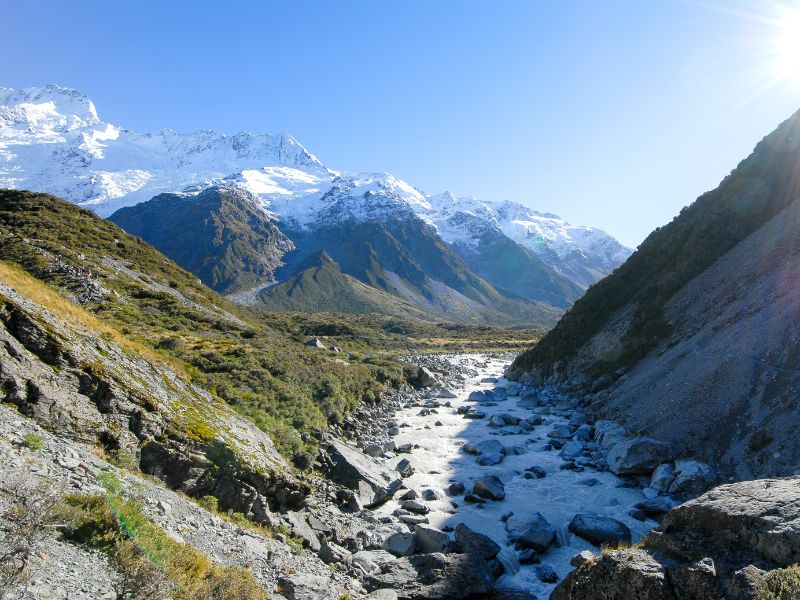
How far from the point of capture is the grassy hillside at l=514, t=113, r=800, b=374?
43.5m

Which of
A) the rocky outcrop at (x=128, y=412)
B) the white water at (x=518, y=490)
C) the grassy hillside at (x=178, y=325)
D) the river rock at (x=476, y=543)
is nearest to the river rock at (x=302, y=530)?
the rocky outcrop at (x=128, y=412)

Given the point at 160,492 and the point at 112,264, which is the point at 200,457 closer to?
the point at 160,492

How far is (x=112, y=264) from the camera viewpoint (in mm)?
54969

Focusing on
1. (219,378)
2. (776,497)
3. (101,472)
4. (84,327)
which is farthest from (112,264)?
(776,497)

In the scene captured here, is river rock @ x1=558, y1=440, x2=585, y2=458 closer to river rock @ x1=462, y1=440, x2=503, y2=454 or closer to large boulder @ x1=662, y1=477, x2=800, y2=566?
river rock @ x1=462, y1=440, x2=503, y2=454

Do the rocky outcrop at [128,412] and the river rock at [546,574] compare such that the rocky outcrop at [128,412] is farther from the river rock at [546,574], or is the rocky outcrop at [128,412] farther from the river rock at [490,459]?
the river rock at [490,459]

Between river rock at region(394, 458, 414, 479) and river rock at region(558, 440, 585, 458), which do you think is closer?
river rock at region(394, 458, 414, 479)

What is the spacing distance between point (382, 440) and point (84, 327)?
19.7 m

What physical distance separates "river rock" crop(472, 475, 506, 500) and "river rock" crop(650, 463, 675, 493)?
308 inches

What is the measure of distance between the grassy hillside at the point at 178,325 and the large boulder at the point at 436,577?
333 inches

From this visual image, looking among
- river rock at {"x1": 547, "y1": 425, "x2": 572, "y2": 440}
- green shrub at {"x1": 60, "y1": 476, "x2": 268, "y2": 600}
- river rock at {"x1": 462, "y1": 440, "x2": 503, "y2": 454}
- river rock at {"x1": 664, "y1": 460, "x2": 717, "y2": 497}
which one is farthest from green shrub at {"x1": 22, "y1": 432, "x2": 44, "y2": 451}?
river rock at {"x1": 547, "y1": 425, "x2": 572, "y2": 440}

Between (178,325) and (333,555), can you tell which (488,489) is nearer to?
(333,555)

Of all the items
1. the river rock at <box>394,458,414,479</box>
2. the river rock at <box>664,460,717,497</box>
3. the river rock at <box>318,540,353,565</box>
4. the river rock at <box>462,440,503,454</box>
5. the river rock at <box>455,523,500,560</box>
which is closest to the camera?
the river rock at <box>318,540,353,565</box>

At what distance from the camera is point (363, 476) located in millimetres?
22375
